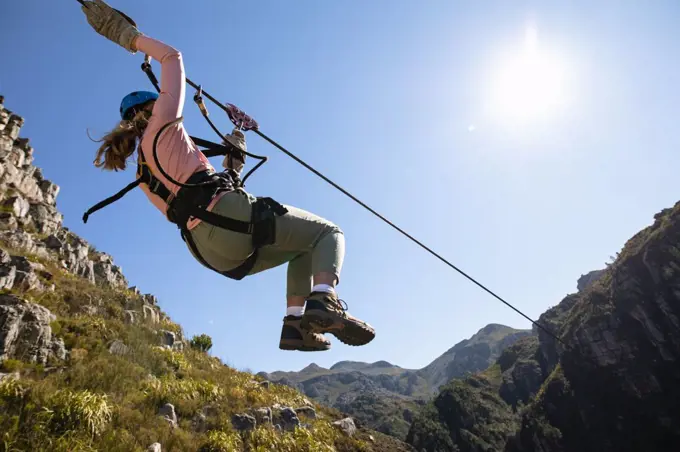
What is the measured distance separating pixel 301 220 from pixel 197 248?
795 mm

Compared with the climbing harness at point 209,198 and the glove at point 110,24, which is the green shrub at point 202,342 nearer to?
the climbing harness at point 209,198

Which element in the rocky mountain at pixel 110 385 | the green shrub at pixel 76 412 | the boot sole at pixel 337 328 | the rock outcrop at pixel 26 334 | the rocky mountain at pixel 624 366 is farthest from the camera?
the rocky mountain at pixel 624 366

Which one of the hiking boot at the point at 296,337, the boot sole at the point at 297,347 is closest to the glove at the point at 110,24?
the hiking boot at the point at 296,337

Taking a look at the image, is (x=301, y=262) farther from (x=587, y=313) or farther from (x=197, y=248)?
(x=587, y=313)

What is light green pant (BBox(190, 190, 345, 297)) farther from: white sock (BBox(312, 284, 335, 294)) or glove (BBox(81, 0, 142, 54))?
glove (BBox(81, 0, 142, 54))

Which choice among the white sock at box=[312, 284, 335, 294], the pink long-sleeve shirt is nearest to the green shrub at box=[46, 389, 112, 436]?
the pink long-sleeve shirt

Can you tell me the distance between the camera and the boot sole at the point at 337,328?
222cm

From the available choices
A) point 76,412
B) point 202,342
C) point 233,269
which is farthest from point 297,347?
point 202,342

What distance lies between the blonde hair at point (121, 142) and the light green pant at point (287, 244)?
876 mm

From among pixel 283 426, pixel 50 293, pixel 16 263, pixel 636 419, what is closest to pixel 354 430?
pixel 283 426

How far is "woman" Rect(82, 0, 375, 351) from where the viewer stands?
2.33m

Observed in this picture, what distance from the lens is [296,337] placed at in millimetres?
2557

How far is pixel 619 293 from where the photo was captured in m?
58.4

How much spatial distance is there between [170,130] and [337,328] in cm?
163
